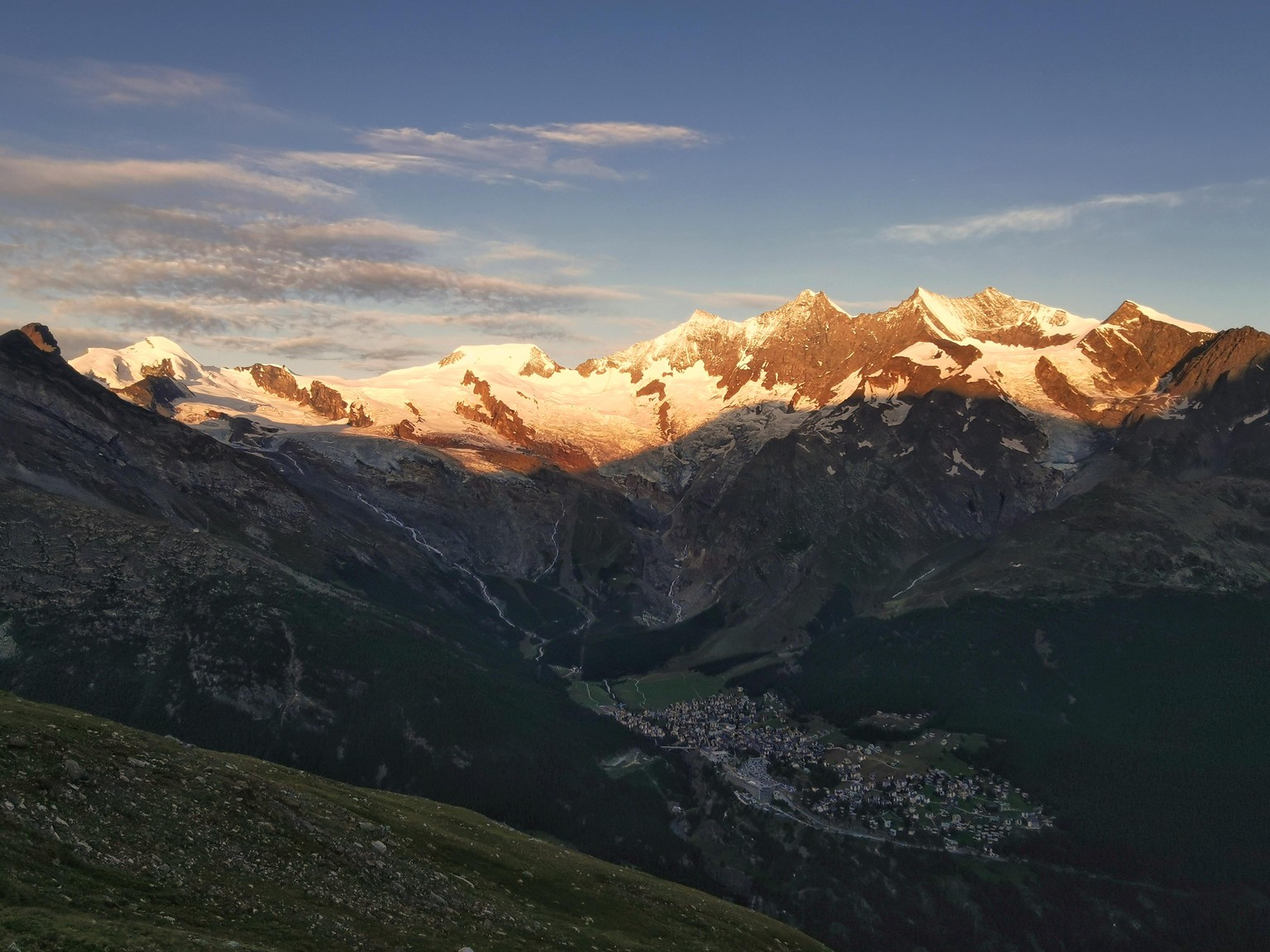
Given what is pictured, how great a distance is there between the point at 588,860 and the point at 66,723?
87.6 m

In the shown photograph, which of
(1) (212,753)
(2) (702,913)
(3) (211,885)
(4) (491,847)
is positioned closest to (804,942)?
(2) (702,913)

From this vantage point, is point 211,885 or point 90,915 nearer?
point 90,915

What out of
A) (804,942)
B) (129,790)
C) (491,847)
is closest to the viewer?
(129,790)

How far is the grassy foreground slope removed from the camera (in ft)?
220

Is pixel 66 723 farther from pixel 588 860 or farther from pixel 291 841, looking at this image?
pixel 588 860

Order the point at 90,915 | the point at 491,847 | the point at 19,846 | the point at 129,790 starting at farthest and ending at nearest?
the point at 491,847, the point at 129,790, the point at 19,846, the point at 90,915

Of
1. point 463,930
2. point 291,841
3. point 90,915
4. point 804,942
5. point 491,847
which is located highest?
point 90,915

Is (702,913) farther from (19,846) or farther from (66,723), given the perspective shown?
(19,846)

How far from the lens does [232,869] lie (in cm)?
8125

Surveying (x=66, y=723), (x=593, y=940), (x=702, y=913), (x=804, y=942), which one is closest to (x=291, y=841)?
(x=66, y=723)

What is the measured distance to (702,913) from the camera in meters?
141

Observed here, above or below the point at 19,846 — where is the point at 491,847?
below

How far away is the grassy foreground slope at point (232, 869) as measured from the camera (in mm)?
67000

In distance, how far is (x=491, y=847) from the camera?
132750 millimetres
